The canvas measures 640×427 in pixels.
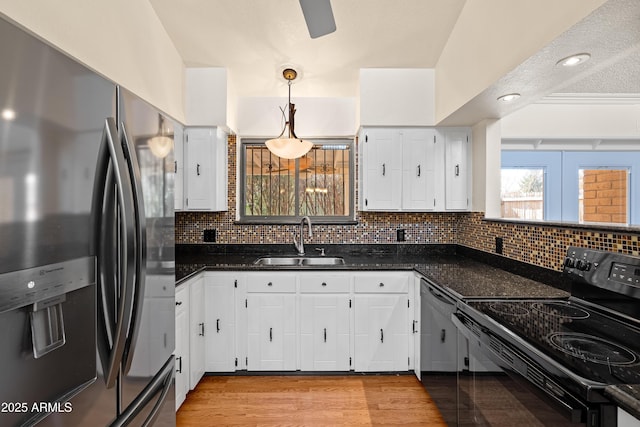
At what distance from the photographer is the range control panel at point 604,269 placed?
4.31ft

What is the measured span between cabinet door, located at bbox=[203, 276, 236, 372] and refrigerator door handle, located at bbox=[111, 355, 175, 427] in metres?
1.17

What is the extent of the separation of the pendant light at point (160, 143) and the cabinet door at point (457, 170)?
7.89ft

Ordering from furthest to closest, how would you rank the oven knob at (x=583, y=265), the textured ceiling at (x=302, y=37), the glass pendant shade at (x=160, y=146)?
the textured ceiling at (x=302, y=37), the oven knob at (x=583, y=265), the glass pendant shade at (x=160, y=146)

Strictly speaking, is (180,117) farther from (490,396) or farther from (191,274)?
(490,396)

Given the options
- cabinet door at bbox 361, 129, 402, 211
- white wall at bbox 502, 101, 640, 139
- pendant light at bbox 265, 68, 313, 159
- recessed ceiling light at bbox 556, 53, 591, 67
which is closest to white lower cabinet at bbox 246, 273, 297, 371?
pendant light at bbox 265, 68, 313, 159

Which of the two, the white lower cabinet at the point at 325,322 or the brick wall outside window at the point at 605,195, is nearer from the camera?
the white lower cabinet at the point at 325,322

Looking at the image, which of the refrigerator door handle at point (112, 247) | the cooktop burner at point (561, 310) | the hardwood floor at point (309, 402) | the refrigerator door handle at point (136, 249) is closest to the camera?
the refrigerator door handle at point (112, 247)

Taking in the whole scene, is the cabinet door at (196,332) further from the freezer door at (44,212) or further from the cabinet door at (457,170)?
the cabinet door at (457,170)

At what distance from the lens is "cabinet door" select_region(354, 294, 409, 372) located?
102 inches

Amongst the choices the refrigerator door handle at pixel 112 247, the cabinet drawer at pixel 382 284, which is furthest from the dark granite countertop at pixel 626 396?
the cabinet drawer at pixel 382 284

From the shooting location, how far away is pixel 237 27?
234cm

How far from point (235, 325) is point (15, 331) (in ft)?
6.71

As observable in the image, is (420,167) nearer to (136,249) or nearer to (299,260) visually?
(299,260)

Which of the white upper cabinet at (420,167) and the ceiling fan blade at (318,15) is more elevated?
the ceiling fan blade at (318,15)
